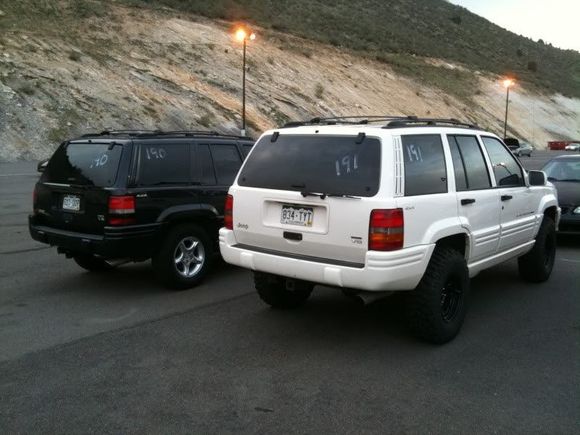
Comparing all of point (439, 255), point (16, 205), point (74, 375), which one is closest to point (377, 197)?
point (439, 255)

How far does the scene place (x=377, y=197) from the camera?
14.0 ft

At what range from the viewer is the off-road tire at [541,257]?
6.79 m

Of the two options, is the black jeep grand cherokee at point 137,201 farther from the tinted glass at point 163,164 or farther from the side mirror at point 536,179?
the side mirror at point 536,179

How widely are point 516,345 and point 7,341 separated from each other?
14.1ft

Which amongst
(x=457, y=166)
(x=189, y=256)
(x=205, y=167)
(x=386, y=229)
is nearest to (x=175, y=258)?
(x=189, y=256)

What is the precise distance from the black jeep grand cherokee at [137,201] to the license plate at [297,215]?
6.65 feet

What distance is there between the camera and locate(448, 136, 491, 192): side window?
5.21 meters

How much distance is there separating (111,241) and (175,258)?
85 cm

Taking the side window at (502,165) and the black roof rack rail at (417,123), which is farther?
the side window at (502,165)

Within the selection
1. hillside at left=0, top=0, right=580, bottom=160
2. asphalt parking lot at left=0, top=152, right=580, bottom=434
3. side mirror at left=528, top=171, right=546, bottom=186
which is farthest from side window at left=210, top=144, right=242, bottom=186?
hillside at left=0, top=0, right=580, bottom=160

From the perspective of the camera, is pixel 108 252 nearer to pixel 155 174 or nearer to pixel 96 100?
pixel 155 174

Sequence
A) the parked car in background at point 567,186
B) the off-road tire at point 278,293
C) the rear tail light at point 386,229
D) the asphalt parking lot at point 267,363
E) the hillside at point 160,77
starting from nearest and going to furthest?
1. the asphalt parking lot at point 267,363
2. the rear tail light at point 386,229
3. the off-road tire at point 278,293
4. the parked car in background at point 567,186
5. the hillside at point 160,77

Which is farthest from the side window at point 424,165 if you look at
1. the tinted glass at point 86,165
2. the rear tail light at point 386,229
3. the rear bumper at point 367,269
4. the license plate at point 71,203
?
the license plate at point 71,203

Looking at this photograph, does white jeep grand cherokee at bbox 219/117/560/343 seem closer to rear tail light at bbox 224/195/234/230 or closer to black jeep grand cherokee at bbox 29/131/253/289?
rear tail light at bbox 224/195/234/230
